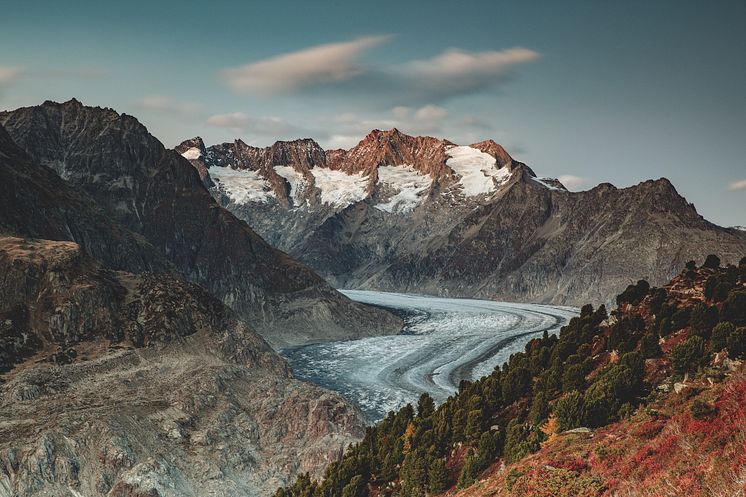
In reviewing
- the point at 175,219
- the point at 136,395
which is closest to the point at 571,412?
the point at 136,395

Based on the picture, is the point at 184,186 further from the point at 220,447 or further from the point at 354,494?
the point at 354,494

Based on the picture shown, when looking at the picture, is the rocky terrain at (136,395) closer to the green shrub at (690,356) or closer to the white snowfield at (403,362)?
the white snowfield at (403,362)

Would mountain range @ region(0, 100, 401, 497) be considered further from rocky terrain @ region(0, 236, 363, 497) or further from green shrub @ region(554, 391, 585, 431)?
green shrub @ region(554, 391, 585, 431)

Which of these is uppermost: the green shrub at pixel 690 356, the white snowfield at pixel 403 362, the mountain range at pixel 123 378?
the green shrub at pixel 690 356

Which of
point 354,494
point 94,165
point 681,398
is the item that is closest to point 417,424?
point 354,494

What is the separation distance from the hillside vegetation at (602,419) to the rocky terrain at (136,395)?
1601cm

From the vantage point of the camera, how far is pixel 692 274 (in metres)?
55.3

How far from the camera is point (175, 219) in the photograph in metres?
187

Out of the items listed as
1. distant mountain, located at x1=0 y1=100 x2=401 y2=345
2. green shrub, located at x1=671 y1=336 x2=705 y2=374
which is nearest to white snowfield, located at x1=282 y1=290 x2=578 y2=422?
distant mountain, located at x1=0 y1=100 x2=401 y2=345

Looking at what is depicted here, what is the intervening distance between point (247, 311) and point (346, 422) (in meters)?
99.7

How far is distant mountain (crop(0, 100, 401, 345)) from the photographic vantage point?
6880 inches

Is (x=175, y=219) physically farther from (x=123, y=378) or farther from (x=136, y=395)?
(x=136, y=395)

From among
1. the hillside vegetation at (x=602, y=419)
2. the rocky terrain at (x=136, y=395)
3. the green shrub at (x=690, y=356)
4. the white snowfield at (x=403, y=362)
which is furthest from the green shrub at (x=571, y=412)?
the white snowfield at (x=403, y=362)

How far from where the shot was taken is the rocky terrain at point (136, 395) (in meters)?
62.3
